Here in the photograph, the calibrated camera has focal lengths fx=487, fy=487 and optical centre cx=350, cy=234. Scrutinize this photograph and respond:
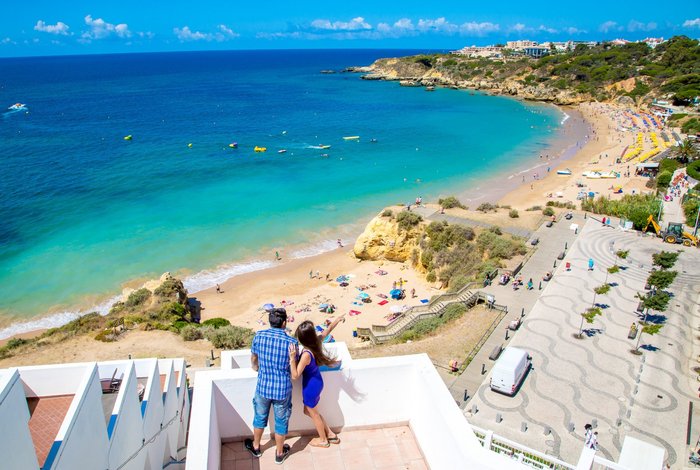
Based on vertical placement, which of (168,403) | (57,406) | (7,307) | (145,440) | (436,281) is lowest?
(7,307)

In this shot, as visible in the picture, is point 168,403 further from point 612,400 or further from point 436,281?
point 436,281

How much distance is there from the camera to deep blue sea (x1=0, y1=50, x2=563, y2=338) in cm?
3144

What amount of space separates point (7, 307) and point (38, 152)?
33.6 metres

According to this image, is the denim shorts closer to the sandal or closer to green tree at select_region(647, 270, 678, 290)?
the sandal

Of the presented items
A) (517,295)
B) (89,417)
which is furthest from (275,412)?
(517,295)

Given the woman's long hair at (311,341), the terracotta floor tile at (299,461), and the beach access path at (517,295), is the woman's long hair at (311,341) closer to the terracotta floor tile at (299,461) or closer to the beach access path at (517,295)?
the terracotta floor tile at (299,461)

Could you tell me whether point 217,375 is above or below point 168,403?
above

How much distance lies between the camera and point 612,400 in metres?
14.6

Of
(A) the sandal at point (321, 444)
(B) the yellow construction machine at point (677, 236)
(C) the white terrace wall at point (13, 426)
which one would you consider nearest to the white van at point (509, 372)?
(A) the sandal at point (321, 444)

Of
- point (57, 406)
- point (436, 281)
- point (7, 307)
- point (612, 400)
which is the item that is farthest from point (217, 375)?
point (7, 307)

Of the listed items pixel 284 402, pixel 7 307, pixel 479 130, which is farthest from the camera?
pixel 479 130

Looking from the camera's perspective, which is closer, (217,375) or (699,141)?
(217,375)

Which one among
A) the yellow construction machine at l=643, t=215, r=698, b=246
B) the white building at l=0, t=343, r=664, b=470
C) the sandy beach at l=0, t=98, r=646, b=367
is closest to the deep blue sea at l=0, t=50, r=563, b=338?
the sandy beach at l=0, t=98, r=646, b=367

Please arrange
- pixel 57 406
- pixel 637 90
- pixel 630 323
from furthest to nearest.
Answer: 1. pixel 637 90
2. pixel 630 323
3. pixel 57 406
